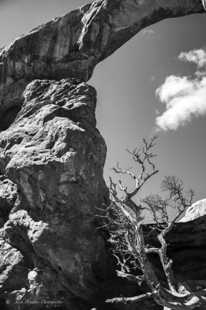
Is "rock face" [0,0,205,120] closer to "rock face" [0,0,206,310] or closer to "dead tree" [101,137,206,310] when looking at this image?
"rock face" [0,0,206,310]

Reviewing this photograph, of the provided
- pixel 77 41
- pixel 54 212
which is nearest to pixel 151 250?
pixel 54 212

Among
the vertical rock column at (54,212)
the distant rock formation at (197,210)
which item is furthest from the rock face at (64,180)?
the distant rock formation at (197,210)

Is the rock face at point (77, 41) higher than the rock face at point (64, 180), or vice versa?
the rock face at point (77, 41)

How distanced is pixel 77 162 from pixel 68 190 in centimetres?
240

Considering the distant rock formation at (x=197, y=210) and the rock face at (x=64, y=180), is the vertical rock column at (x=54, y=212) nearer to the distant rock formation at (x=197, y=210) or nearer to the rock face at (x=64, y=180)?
the rock face at (x=64, y=180)

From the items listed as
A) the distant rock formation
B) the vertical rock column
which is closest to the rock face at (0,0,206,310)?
the vertical rock column

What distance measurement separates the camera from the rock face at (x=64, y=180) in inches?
1071

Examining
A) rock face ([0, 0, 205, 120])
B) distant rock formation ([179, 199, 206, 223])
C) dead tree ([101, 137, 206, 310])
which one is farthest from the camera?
distant rock formation ([179, 199, 206, 223])

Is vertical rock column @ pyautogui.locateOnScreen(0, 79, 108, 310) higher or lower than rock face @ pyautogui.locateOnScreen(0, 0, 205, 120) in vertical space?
lower

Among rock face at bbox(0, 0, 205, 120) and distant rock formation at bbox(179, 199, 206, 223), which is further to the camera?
distant rock formation at bbox(179, 199, 206, 223)

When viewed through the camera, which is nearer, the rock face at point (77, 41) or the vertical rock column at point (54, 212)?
the vertical rock column at point (54, 212)

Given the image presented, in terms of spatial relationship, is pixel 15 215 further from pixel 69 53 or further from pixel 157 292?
pixel 69 53

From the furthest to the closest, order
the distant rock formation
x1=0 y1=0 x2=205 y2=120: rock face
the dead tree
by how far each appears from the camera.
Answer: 1. the distant rock formation
2. x1=0 y1=0 x2=205 y2=120: rock face
3. the dead tree

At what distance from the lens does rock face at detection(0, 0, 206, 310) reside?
27.2 m
